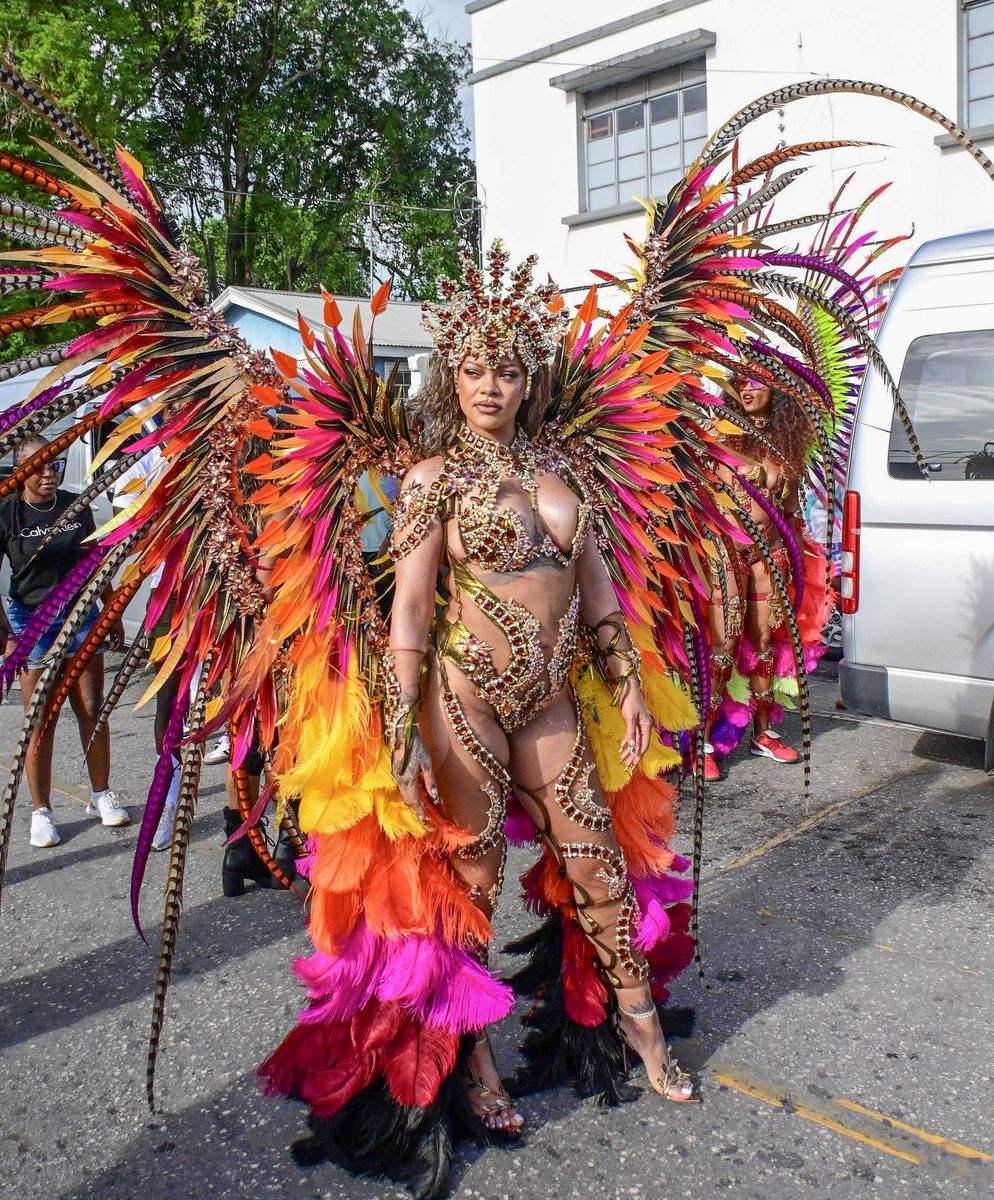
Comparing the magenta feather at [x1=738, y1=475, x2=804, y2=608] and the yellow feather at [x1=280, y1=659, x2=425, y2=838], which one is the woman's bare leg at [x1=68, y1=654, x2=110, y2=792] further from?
the magenta feather at [x1=738, y1=475, x2=804, y2=608]

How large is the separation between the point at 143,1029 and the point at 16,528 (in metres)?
2.58

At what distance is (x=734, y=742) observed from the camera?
5.35 meters

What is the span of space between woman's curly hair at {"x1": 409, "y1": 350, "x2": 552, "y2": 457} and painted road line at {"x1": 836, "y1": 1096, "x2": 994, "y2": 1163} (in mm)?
1792

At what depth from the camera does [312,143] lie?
86.0 feet

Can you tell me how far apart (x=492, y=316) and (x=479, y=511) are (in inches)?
16.5

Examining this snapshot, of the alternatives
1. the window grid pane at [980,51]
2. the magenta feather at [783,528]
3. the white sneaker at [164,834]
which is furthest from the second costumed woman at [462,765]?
the window grid pane at [980,51]

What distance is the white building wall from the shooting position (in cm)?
934

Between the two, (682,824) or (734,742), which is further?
(734,742)

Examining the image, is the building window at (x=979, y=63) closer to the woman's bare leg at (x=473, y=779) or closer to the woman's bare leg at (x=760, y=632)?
the woman's bare leg at (x=760, y=632)

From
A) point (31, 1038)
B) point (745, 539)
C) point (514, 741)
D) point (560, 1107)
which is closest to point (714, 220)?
point (745, 539)

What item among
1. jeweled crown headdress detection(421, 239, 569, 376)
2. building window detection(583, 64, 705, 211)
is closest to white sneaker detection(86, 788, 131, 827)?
jeweled crown headdress detection(421, 239, 569, 376)

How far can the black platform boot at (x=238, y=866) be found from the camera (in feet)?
13.1

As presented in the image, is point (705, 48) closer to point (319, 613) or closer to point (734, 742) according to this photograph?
point (734, 742)

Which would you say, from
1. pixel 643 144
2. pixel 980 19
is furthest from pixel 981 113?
pixel 643 144
